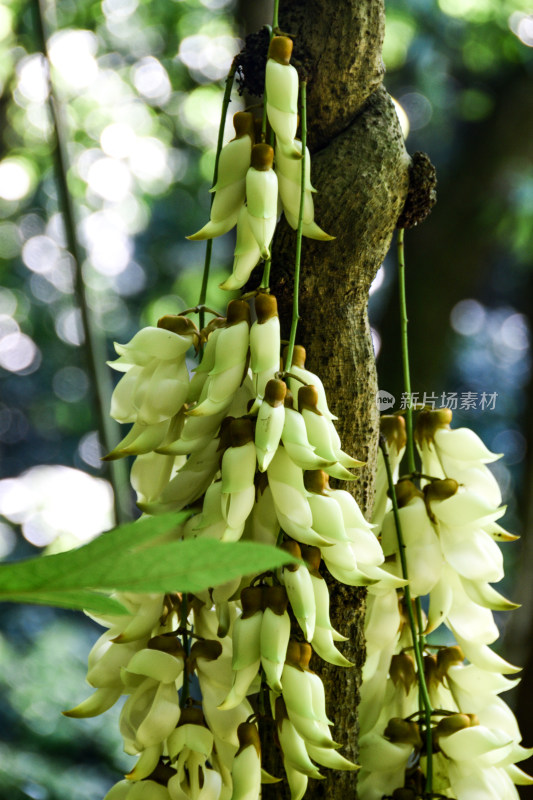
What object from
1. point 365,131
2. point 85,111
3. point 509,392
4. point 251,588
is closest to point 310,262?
point 365,131

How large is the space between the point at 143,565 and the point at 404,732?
379mm


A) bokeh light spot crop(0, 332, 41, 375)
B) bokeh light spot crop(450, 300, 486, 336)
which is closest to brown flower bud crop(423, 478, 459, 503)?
bokeh light spot crop(450, 300, 486, 336)

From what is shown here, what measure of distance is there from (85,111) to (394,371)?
1333 millimetres

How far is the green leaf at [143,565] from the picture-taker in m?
0.09

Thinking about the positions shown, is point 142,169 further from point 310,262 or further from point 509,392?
point 310,262

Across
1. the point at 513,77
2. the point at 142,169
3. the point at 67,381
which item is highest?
the point at 513,77

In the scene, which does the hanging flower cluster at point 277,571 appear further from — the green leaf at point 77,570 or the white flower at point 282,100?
the green leaf at point 77,570

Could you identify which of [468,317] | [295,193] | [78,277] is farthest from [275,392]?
[468,317]

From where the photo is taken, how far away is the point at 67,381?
2035 millimetres

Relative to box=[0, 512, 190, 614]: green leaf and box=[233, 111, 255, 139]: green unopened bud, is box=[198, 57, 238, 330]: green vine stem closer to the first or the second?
box=[233, 111, 255, 139]: green unopened bud

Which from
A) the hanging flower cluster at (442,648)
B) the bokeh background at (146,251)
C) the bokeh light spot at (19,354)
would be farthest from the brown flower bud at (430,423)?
the bokeh light spot at (19,354)

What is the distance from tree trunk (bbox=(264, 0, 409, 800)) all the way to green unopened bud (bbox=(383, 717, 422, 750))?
3cm

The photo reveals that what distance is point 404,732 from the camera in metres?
0.42

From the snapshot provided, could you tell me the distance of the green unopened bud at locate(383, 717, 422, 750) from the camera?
42 centimetres
